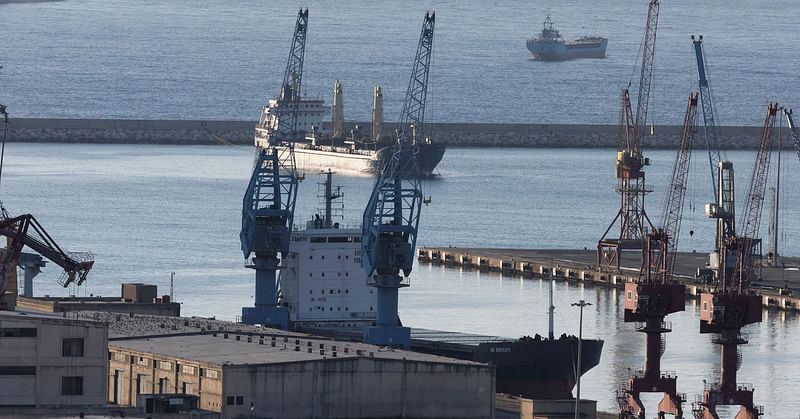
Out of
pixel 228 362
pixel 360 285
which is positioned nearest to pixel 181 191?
pixel 360 285

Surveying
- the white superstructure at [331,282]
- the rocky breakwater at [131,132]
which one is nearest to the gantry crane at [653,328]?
the white superstructure at [331,282]

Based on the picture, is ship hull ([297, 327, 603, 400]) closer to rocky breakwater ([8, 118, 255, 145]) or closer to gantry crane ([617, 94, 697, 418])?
gantry crane ([617, 94, 697, 418])

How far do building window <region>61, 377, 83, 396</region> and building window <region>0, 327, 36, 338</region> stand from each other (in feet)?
4.13

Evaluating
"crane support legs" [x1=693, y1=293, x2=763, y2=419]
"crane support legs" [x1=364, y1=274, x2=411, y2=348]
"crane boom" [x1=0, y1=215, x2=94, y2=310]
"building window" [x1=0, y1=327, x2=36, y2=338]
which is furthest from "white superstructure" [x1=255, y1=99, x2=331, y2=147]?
"building window" [x1=0, y1=327, x2=36, y2=338]

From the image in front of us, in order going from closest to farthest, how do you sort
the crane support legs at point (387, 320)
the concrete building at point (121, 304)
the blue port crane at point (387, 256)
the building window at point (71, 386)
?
the building window at point (71, 386), the crane support legs at point (387, 320), the blue port crane at point (387, 256), the concrete building at point (121, 304)

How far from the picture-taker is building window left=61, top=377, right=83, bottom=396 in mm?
45781

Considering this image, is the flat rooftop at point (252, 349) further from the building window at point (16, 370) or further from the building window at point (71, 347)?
the building window at point (16, 370)

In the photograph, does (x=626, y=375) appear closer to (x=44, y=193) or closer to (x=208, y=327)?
(x=208, y=327)

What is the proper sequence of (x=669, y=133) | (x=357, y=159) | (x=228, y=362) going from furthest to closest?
1. (x=669, y=133)
2. (x=357, y=159)
3. (x=228, y=362)

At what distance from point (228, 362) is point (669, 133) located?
14584 centimetres

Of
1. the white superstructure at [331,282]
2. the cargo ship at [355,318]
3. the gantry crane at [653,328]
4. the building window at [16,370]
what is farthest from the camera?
the white superstructure at [331,282]

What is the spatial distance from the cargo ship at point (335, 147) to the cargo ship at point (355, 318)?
85.8 m

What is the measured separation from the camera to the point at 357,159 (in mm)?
163750

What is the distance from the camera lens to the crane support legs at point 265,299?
7012cm
